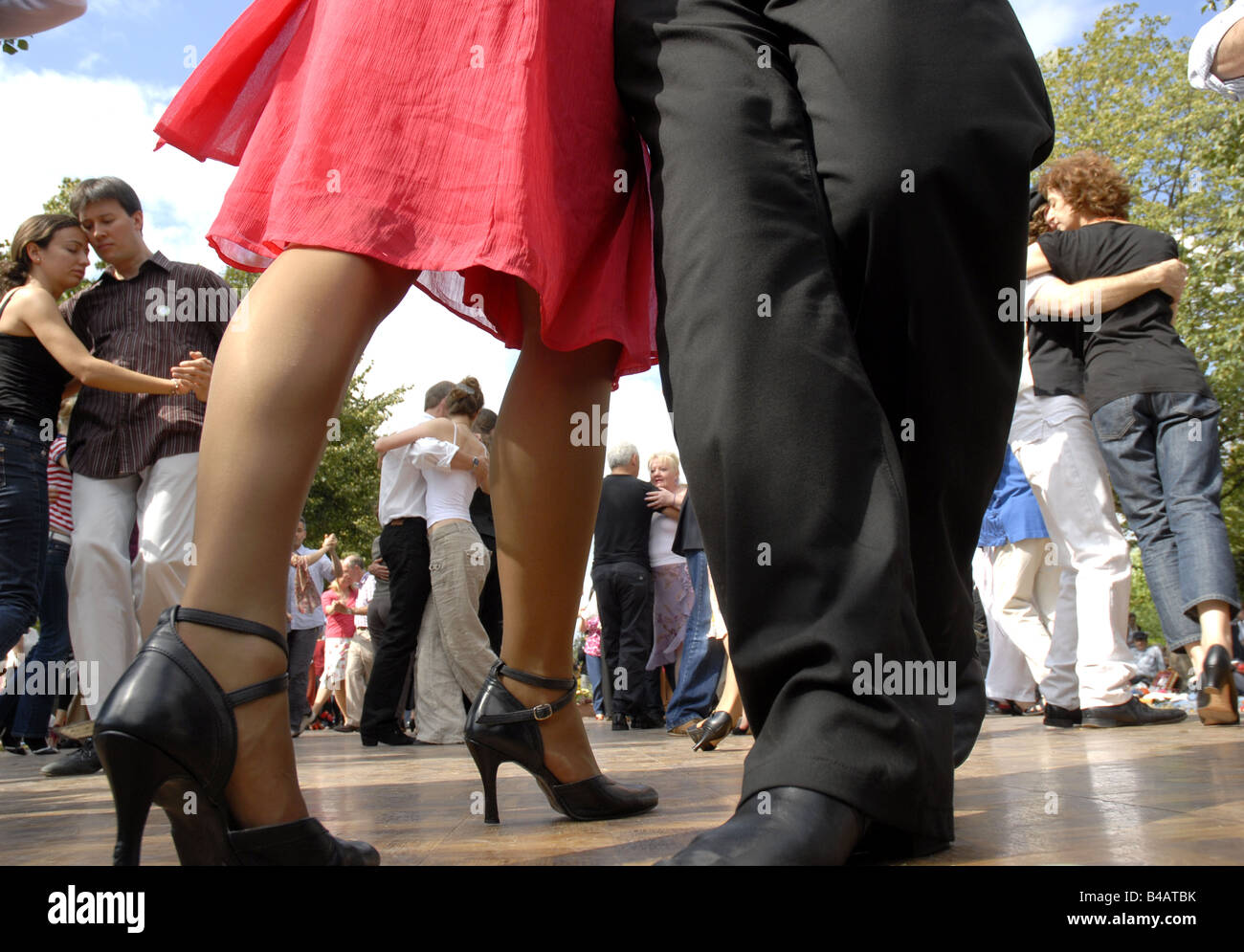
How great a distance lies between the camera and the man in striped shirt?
4324mm

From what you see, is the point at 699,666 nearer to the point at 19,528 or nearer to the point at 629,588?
the point at 629,588

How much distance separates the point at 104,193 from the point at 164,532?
1654 millimetres

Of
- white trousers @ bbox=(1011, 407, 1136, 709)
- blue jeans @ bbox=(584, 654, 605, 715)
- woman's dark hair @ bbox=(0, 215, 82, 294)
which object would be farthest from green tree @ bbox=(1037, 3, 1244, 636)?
woman's dark hair @ bbox=(0, 215, 82, 294)

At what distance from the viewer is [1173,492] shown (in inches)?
169

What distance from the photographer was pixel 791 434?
1.26 meters

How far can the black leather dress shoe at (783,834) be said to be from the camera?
3.33ft

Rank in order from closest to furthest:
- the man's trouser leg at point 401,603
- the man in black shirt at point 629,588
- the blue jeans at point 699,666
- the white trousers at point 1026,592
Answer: the white trousers at point 1026,592 < the man's trouser leg at point 401,603 < the blue jeans at point 699,666 < the man in black shirt at point 629,588

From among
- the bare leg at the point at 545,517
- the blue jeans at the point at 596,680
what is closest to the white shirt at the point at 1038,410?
the bare leg at the point at 545,517

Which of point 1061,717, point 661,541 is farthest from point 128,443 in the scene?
point 661,541

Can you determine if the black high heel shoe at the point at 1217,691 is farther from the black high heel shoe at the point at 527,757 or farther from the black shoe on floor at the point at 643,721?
the black shoe on floor at the point at 643,721

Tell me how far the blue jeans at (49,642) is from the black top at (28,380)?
1.48 meters

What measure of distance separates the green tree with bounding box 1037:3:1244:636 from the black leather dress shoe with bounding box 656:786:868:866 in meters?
20.4

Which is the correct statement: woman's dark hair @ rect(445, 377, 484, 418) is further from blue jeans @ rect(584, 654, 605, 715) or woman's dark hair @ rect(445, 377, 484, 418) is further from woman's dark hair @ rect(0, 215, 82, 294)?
blue jeans @ rect(584, 654, 605, 715)
